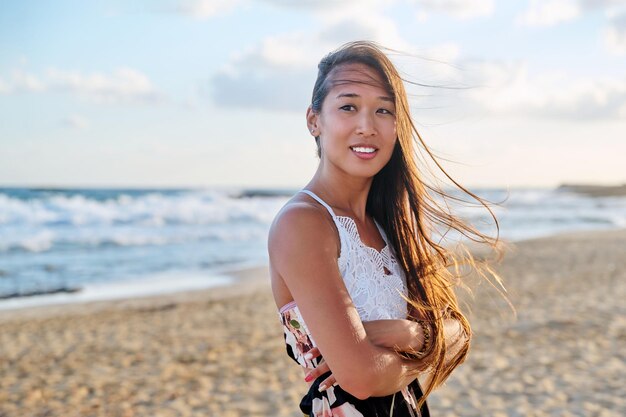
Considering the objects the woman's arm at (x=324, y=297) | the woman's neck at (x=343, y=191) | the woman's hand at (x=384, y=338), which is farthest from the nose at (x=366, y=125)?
the woman's hand at (x=384, y=338)

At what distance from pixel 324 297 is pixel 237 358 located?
17.1 ft

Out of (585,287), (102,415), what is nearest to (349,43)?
(102,415)

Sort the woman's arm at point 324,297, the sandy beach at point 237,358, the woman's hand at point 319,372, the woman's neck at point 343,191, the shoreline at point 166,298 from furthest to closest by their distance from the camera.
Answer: the shoreline at point 166,298, the sandy beach at point 237,358, the woman's neck at point 343,191, the woman's hand at point 319,372, the woman's arm at point 324,297

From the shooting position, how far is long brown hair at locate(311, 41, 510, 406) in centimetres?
192

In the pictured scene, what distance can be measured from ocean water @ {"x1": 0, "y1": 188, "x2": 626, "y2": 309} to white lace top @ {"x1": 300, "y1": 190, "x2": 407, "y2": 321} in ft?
1.69

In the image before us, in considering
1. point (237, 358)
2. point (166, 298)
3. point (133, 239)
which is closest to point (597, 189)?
point (133, 239)

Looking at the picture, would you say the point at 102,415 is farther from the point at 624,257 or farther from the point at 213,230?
the point at 213,230

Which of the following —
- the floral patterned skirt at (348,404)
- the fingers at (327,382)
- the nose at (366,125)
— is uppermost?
the nose at (366,125)

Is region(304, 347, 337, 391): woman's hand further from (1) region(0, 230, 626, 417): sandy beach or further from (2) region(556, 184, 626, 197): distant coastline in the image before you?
(2) region(556, 184, 626, 197): distant coastline

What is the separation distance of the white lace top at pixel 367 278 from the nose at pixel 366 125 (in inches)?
8.2

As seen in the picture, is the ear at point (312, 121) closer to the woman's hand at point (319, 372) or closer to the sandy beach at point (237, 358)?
the woman's hand at point (319, 372)

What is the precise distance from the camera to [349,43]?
79.3 inches

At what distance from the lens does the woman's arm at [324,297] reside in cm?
165

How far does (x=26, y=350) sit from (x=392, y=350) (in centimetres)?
639
